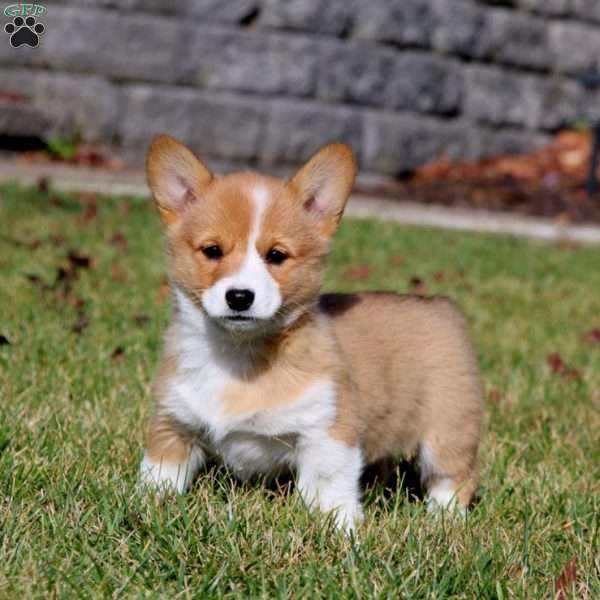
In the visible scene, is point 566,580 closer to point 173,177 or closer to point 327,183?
point 327,183

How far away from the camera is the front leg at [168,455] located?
11.3ft

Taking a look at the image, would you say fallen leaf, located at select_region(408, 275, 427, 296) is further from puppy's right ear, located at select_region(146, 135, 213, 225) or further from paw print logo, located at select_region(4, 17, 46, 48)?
paw print logo, located at select_region(4, 17, 46, 48)

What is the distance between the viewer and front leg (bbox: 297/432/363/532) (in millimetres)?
3281

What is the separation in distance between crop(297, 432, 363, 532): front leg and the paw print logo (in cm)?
714

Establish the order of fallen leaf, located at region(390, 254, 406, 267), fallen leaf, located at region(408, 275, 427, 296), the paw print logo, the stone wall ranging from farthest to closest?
the stone wall → the paw print logo → fallen leaf, located at region(390, 254, 406, 267) → fallen leaf, located at region(408, 275, 427, 296)

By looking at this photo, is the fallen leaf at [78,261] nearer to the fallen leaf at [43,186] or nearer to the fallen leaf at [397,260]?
the fallen leaf at [43,186]

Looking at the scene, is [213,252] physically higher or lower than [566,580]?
higher

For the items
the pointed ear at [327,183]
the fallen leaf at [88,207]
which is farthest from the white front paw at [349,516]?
the fallen leaf at [88,207]

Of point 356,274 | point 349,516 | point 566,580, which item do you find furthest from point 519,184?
point 566,580

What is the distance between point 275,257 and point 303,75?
804 cm

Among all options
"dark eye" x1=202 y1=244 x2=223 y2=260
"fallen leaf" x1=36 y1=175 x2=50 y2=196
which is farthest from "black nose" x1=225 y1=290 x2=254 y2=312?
"fallen leaf" x1=36 y1=175 x2=50 y2=196

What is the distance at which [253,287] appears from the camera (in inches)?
124

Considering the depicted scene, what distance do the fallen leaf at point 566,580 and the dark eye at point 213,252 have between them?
1.36 meters

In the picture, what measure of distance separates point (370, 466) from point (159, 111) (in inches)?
282
